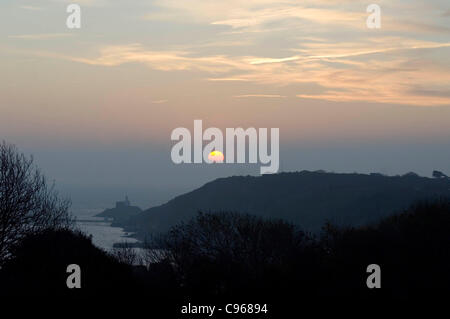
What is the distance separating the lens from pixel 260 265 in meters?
46.7

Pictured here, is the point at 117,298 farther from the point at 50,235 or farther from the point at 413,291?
the point at 413,291

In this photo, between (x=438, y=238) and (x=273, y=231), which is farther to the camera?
(x=273, y=231)

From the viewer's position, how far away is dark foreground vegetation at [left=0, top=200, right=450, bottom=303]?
104 ft

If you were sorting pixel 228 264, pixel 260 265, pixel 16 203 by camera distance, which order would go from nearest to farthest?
pixel 16 203 → pixel 228 264 → pixel 260 265

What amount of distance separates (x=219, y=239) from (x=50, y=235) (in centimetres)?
1900

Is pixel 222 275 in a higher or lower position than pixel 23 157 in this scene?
lower

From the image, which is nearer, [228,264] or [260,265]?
[228,264]

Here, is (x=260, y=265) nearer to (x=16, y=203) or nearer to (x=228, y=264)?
(x=228, y=264)

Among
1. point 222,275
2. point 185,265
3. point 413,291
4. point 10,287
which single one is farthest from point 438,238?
point 10,287

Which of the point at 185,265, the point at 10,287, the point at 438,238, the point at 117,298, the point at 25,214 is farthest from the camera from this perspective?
the point at 185,265

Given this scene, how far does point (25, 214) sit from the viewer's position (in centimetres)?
3397

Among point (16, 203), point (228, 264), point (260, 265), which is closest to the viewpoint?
point (16, 203)

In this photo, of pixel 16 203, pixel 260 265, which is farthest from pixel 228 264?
pixel 16 203
